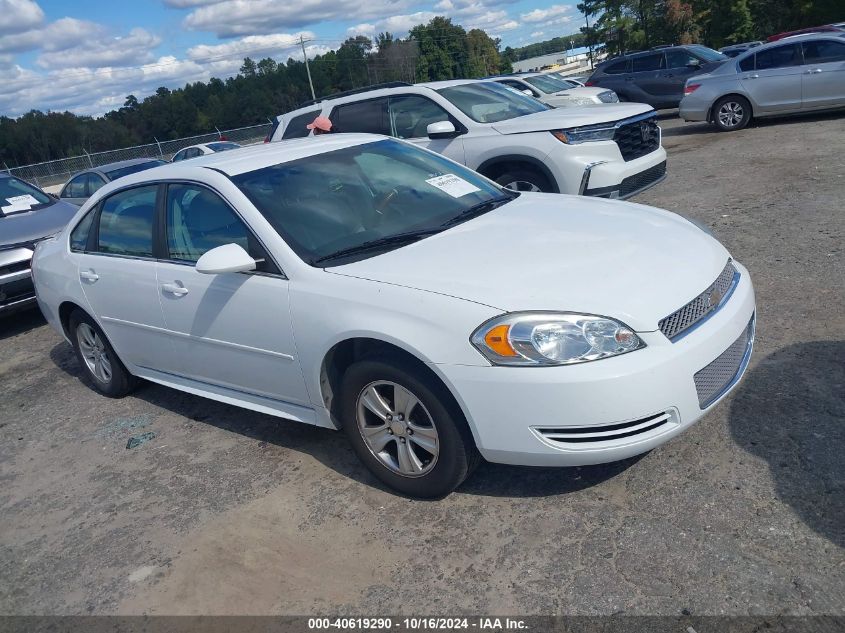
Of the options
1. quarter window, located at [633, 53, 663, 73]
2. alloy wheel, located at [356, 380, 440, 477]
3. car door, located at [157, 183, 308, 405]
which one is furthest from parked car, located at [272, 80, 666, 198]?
quarter window, located at [633, 53, 663, 73]

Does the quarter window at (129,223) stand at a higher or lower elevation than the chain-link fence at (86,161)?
lower

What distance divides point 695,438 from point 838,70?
1166cm

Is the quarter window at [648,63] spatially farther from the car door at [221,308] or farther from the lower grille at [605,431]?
the lower grille at [605,431]

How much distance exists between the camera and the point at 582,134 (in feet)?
24.1

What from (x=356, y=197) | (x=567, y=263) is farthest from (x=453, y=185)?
(x=567, y=263)

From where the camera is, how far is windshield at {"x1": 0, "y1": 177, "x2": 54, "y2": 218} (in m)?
8.55

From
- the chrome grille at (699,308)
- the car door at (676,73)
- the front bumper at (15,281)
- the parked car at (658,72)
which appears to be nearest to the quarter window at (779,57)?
the parked car at (658,72)

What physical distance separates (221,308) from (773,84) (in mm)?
12486

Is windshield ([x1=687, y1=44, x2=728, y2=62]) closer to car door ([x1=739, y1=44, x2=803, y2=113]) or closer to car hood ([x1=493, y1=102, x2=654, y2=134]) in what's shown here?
car door ([x1=739, y1=44, x2=803, y2=113])

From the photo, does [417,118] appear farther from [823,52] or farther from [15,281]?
[823,52]

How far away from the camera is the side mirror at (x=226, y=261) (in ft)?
11.8

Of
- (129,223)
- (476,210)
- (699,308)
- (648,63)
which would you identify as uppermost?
(648,63)

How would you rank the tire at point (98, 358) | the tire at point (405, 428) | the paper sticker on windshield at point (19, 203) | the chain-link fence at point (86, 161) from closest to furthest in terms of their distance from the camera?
1. the tire at point (405, 428)
2. the tire at point (98, 358)
3. the paper sticker on windshield at point (19, 203)
4. the chain-link fence at point (86, 161)

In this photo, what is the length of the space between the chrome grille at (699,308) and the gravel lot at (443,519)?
218 millimetres
